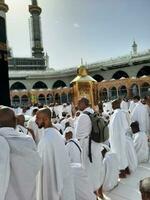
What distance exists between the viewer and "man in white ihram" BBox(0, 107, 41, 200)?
9.24ft

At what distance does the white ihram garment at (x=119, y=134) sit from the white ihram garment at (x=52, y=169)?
271 centimetres

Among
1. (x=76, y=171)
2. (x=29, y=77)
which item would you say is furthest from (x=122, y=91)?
(x=76, y=171)

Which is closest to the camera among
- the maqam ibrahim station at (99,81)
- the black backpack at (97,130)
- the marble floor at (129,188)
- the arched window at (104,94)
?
the black backpack at (97,130)

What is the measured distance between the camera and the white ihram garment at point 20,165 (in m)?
2.84

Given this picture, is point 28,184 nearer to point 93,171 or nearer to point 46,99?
point 93,171

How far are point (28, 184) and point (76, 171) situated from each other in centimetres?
136

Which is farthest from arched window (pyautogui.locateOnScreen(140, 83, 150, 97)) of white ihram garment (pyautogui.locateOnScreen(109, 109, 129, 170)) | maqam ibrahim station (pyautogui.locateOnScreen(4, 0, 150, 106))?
white ihram garment (pyautogui.locateOnScreen(109, 109, 129, 170))

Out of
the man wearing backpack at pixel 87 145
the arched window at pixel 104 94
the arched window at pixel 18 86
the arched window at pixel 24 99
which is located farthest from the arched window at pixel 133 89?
the man wearing backpack at pixel 87 145

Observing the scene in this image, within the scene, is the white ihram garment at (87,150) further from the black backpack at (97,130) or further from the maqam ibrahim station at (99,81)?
the maqam ibrahim station at (99,81)

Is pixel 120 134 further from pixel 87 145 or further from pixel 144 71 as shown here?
pixel 144 71

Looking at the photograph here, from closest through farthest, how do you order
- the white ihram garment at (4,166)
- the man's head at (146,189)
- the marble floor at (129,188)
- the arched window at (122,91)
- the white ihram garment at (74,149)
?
the man's head at (146,189)
the white ihram garment at (4,166)
the marble floor at (129,188)
the white ihram garment at (74,149)
the arched window at (122,91)

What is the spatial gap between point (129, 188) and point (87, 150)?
3.38 ft

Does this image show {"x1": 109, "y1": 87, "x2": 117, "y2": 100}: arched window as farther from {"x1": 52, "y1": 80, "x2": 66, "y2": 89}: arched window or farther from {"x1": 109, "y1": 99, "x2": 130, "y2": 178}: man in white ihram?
{"x1": 109, "y1": 99, "x2": 130, "y2": 178}: man in white ihram

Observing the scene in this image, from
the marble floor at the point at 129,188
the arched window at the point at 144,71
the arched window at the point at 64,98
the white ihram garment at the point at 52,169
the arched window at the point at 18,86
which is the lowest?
the marble floor at the point at 129,188
